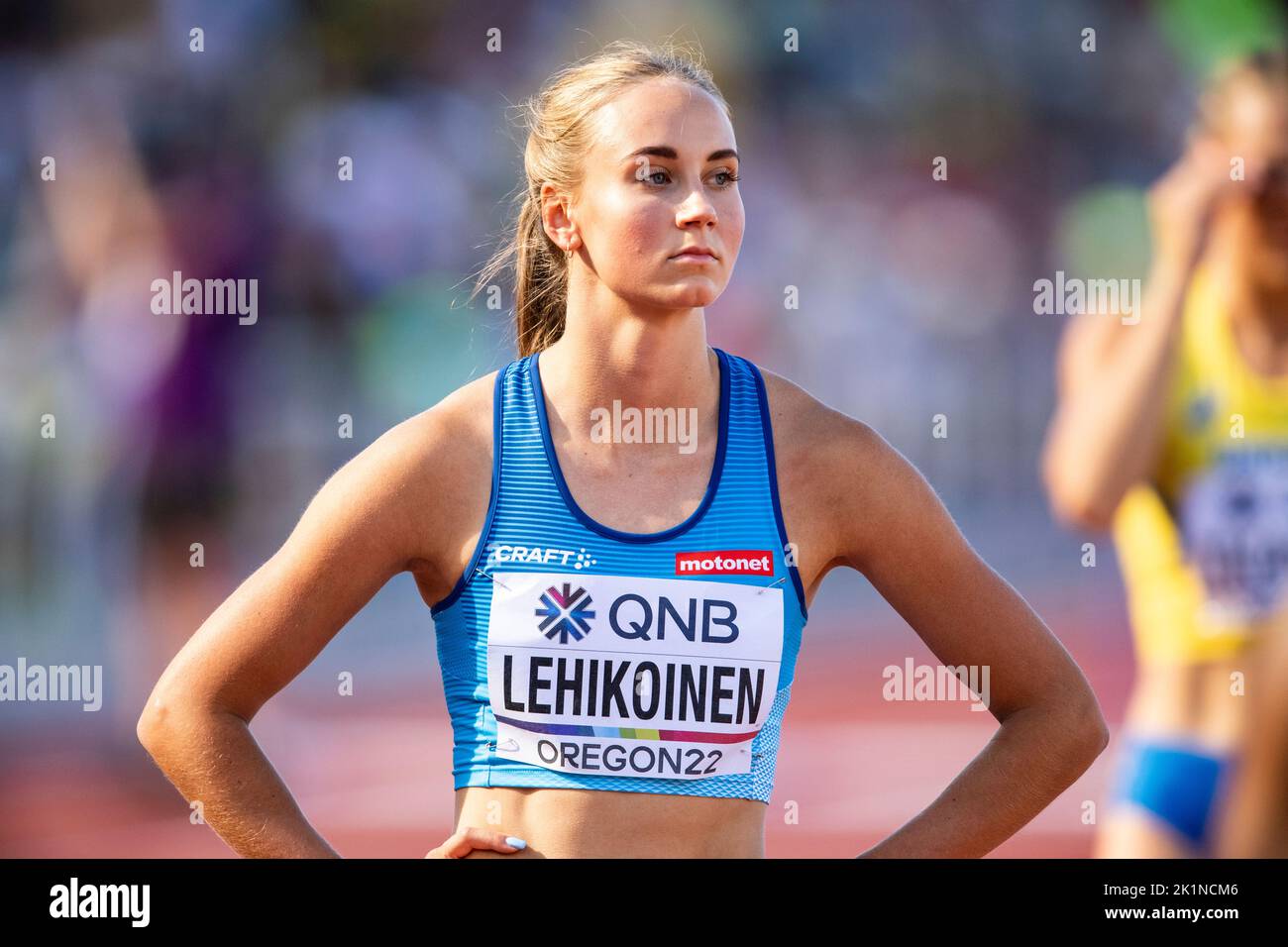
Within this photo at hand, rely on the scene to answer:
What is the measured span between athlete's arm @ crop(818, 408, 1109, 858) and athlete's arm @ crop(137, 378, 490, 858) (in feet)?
1.79

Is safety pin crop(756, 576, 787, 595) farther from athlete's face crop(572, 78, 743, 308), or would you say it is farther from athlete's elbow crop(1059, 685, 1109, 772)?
athlete's elbow crop(1059, 685, 1109, 772)

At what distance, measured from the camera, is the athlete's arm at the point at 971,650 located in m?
2.41

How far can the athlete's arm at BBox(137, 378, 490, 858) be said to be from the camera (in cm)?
229

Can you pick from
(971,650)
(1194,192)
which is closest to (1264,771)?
(971,650)

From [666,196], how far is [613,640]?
61 cm

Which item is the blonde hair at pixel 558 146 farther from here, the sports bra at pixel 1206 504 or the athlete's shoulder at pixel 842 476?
the sports bra at pixel 1206 504

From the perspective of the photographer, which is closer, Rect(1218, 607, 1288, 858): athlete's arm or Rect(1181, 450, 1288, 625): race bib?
Rect(1218, 607, 1288, 858): athlete's arm

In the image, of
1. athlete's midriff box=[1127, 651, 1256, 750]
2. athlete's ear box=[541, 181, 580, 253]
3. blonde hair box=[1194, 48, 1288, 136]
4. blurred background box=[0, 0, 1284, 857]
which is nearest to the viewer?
athlete's ear box=[541, 181, 580, 253]

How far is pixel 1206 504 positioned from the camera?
14.3 ft

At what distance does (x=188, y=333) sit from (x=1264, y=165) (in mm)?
3993

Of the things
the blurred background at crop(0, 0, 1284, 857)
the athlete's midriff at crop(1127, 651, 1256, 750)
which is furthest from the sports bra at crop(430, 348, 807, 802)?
the blurred background at crop(0, 0, 1284, 857)

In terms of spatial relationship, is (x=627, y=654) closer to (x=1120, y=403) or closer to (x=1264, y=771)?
(x=1120, y=403)

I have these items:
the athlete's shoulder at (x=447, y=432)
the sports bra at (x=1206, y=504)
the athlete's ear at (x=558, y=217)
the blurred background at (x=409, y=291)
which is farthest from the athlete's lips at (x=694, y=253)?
the blurred background at (x=409, y=291)
